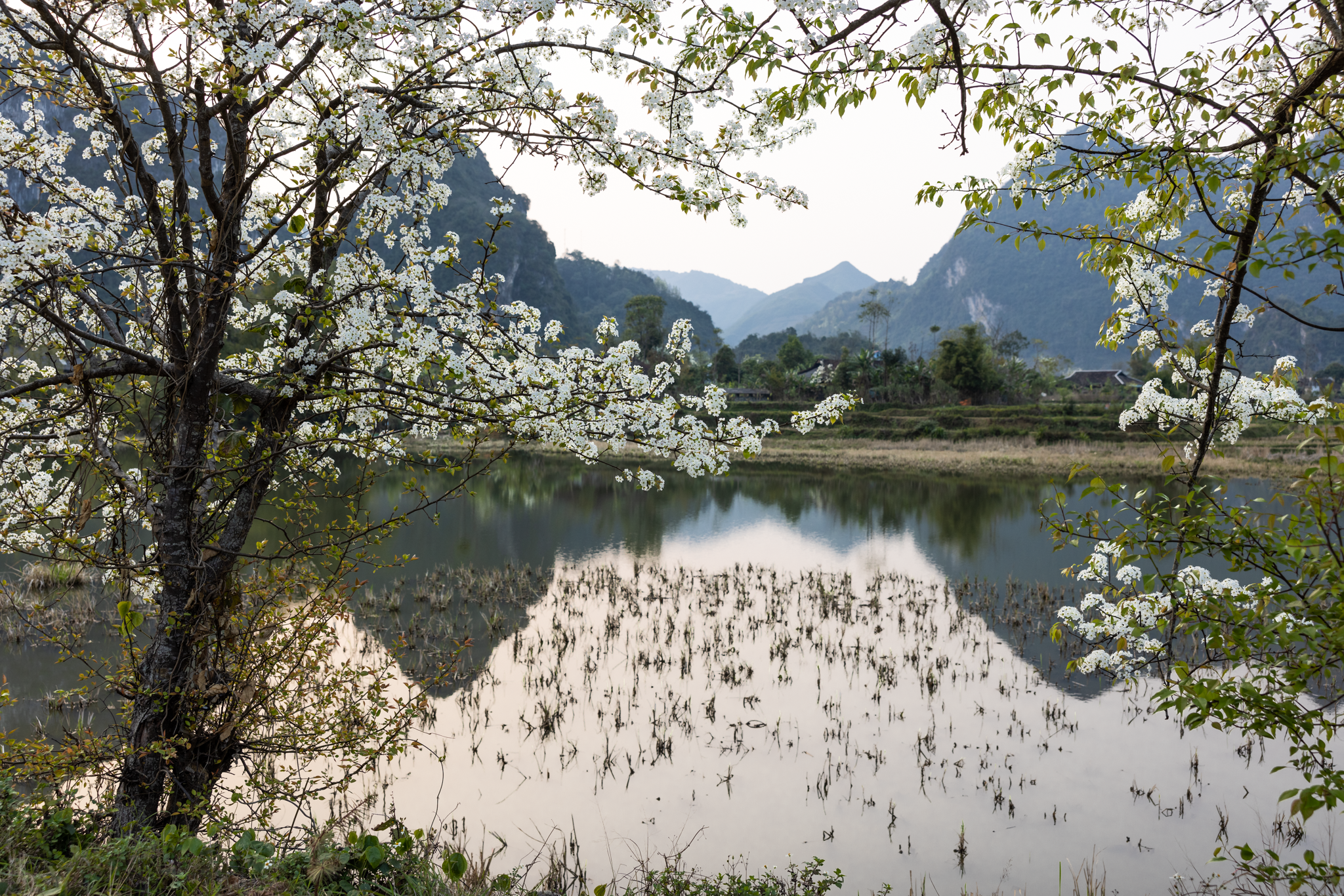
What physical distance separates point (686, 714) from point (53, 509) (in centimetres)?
778

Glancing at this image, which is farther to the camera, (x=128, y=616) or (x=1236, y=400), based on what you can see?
(x=1236, y=400)

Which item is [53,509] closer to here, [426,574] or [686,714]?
[686,714]

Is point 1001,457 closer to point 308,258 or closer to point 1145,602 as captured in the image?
point 1145,602

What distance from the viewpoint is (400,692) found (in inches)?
427

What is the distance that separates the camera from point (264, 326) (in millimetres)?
6336

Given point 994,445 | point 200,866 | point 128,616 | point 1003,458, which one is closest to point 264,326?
point 128,616

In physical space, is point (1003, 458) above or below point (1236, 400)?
below

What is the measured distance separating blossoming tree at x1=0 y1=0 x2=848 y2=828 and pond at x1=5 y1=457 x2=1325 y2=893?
9.30 feet

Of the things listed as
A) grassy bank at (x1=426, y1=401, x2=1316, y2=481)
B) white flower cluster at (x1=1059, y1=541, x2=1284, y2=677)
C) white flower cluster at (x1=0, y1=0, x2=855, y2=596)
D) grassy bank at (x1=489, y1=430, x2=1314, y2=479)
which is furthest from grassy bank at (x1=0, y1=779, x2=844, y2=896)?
grassy bank at (x1=489, y1=430, x2=1314, y2=479)

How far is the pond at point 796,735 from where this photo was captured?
746 cm

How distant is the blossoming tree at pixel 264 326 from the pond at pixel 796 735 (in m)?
2.83

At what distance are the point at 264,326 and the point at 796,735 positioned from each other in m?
8.13

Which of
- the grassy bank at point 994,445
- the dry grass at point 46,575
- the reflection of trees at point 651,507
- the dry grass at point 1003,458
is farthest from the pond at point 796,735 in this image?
the dry grass at point 1003,458

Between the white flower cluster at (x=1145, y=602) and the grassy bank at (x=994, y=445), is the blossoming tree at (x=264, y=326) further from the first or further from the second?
the grassy bank at (x=994, y=445)
